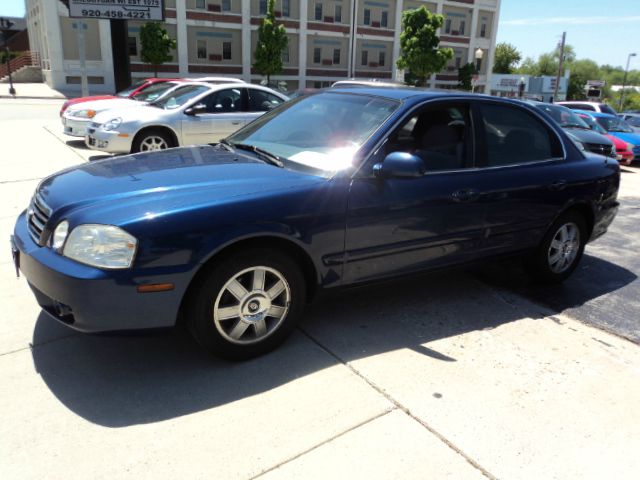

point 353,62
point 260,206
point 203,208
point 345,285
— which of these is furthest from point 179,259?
point 353,62

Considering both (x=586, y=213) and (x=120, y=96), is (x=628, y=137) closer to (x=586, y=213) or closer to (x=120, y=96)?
(x=586, y=213)

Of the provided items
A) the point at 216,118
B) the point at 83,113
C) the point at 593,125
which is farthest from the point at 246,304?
the point at 593,125

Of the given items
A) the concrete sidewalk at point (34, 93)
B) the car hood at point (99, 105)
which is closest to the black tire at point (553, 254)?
the car hood at point (99, 105)

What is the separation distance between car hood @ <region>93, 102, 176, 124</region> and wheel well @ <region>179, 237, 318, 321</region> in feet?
21.7

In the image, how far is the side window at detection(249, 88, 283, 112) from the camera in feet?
32.3

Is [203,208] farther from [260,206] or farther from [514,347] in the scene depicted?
[514,347]

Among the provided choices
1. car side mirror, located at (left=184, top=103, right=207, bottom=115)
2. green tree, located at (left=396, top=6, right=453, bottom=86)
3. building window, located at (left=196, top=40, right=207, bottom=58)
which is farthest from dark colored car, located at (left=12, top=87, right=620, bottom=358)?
green tree, located at (left=396, top=6, right=453, bottom=86)

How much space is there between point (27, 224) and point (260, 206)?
1.52 meters

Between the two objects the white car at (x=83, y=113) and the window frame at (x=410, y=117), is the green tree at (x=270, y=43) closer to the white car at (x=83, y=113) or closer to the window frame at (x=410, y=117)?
the white car at (x=83, y=113)

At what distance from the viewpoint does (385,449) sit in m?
2.53

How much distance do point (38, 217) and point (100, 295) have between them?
842mm

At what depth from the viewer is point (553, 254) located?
15.4 ft

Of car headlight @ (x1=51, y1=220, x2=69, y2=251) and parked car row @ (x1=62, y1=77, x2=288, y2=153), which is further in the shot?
parked car row @ (x1=62, y1=77, x2=288, y2=153)

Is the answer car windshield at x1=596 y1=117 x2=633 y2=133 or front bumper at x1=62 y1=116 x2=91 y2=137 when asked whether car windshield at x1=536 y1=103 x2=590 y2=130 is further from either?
front bumper at x1=62 y1=116 x2=91 y2=137
